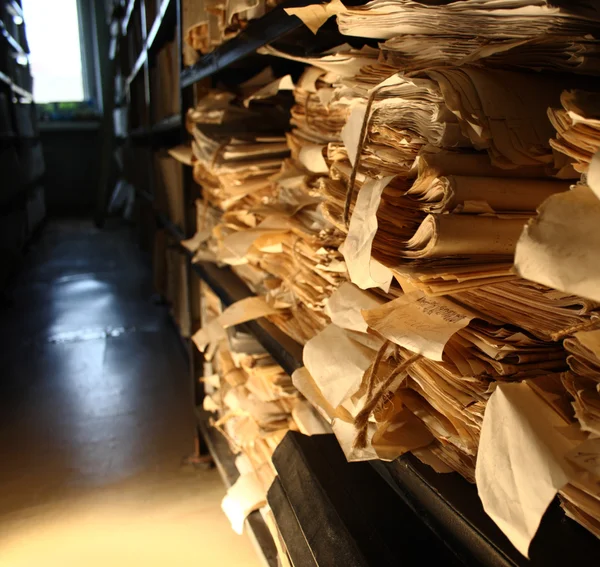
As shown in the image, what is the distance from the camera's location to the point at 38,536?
1792 millimetres

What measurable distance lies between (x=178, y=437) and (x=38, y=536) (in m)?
0.71

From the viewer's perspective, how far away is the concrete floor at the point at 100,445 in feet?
5.77

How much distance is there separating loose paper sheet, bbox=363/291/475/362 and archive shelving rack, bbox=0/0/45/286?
433 centimetres

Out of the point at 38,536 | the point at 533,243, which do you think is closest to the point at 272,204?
the point at 533,243

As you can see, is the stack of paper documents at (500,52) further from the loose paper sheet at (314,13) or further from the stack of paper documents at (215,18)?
the stack of paper documents at (215,18)

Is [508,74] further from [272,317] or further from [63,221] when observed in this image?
[63,221]

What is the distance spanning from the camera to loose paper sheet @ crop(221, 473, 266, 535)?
1.54 meters

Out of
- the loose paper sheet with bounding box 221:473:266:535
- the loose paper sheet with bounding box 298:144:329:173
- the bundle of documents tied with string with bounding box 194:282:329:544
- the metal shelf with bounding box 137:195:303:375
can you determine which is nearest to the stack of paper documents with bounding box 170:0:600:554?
the loose paper sheet with bounding box 298:144:329:173

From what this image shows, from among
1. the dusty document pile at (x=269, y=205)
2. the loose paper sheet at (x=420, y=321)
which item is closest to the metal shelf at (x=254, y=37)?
the dusty document pile at (x=269, y=205)

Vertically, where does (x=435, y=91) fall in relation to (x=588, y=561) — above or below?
above

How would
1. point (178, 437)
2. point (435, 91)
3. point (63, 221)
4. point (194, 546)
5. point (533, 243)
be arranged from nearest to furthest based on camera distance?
1. point (533, 243)
2. point (435, 91)
3. point (194, 546)
4. point (178, 437)
5. point (63, 221)

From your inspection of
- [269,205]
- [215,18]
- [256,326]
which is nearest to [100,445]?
[256,326]

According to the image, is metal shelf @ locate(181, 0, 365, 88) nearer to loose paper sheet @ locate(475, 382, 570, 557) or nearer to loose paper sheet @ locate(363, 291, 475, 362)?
loose paper sheet @ locate(363, 291, 475, 362)

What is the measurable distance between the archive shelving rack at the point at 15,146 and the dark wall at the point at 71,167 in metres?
1.57
